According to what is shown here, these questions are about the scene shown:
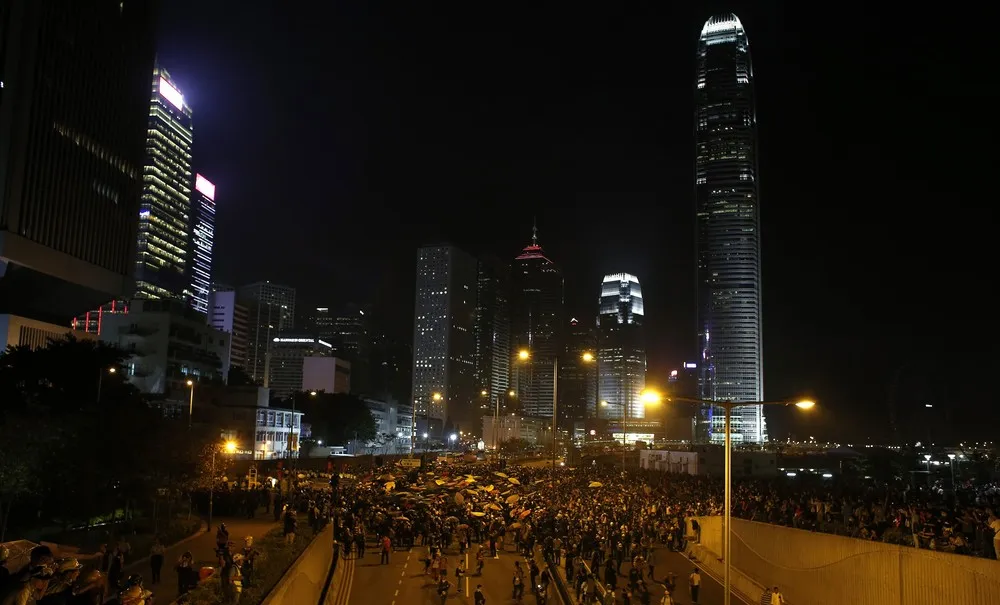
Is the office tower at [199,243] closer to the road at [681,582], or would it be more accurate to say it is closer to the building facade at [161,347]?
the building facade at [161,347]

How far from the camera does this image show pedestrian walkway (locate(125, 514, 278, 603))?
19.8 m

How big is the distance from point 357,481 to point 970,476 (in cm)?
5939

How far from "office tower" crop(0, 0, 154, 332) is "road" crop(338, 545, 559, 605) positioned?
34699mm

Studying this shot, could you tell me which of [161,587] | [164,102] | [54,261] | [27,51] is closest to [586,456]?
[54,261]

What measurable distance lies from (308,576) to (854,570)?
1342cm

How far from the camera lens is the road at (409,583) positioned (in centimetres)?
2502

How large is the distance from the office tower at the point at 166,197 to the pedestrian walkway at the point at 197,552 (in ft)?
448

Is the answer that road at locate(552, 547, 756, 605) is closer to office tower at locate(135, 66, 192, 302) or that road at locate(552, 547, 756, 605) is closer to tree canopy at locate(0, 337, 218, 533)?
tree canopy at locate(0, 337, 218, 533)

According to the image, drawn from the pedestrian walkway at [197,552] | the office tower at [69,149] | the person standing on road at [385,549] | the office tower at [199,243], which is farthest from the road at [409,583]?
the office tower at [199,243]

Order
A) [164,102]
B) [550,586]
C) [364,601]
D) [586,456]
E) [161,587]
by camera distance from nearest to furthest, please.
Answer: [161,587]
[364,601]
[550,586]
[586,456]
[164,102]

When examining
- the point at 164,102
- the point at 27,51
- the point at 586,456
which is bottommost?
the point at 586,456

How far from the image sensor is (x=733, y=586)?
25609mm

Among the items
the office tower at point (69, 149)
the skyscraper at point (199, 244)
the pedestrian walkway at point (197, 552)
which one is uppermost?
the skyscraper at point (199, 244)

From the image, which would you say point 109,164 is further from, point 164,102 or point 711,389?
point 711,389
